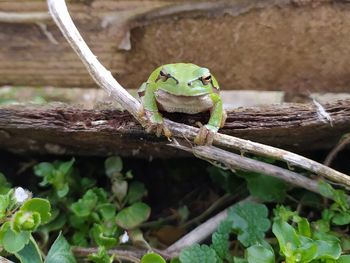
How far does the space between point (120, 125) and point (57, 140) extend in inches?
13.4

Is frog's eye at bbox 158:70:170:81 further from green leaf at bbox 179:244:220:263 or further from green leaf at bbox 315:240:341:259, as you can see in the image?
green leaf at bbox 315:240:341:259

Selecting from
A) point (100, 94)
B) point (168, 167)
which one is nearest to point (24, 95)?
point (100, 94)

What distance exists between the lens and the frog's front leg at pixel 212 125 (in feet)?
5.89

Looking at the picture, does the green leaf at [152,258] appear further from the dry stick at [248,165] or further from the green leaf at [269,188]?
the green leaf at [269,188]

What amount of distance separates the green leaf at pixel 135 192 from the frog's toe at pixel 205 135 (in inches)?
21.7

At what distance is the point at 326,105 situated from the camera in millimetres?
1870

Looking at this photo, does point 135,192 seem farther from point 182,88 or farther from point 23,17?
point 23,17

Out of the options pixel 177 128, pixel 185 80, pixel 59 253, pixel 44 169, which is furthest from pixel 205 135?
pixel 44 169

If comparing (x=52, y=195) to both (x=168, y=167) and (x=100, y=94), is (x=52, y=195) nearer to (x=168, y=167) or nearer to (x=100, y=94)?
(x=168, y=167)

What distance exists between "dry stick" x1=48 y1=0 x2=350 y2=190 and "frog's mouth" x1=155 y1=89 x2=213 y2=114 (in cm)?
8

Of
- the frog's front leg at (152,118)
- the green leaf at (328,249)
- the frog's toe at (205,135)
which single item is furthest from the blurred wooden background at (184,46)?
the green leaf at (328,249)

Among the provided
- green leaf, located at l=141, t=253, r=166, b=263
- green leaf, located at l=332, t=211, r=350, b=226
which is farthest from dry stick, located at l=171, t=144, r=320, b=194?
green leaf, located at l=141, t=253, r=166, b=263

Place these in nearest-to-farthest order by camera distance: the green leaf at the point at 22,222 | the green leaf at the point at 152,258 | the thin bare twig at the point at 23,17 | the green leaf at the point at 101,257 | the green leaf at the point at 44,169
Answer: the green leaf at the point at 22,222 < the green leaf at the point at 152,258 < the green leaf at the point at 101,257 < the green leaf at the point at 44,169 < the thin bare twig at the point at 23,17

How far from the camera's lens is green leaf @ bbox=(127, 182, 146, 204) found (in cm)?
226
